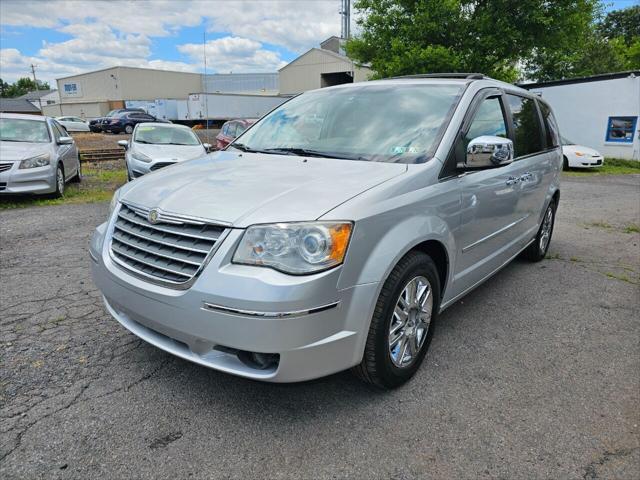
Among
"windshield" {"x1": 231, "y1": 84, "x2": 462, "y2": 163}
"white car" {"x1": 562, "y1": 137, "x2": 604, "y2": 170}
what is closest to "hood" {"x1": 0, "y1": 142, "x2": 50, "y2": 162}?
"windshield" {"x1": 231, "y1": 84, "x2": 462, "y2": 163}

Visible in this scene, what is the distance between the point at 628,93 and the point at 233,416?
20.2 meters

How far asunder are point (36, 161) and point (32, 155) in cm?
12

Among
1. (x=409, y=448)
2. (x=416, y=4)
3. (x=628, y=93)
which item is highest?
(x=416, y=4)

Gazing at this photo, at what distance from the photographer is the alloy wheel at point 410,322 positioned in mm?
2562

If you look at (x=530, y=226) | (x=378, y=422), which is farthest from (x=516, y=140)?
(x=378, y=422)

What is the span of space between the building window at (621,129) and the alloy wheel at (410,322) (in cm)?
1921

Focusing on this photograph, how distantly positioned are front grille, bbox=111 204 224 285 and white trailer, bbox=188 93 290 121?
34.3m

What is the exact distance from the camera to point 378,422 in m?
2.40

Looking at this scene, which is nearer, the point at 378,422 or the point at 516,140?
the point at 378,422

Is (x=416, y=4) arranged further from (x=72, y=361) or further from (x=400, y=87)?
(x=72, y=361)

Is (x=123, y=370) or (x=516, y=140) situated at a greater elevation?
(x=516, y=140)

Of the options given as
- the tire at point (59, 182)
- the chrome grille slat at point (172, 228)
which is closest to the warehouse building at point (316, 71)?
the tire at point (59, 182)

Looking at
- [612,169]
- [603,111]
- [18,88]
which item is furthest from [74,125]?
[18,88]

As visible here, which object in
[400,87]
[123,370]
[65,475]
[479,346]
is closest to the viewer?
[65,475]
